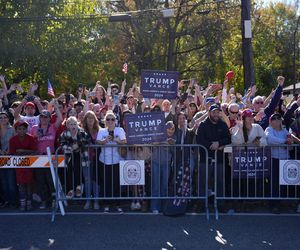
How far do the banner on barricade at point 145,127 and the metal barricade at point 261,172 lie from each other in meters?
1.16

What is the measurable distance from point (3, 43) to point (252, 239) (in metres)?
18.7

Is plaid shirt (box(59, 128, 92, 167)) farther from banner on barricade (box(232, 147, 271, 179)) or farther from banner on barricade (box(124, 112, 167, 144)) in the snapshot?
banner on barricade (box(232, 147, 271, 179))

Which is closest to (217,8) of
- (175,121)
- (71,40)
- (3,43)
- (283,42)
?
(71,40)

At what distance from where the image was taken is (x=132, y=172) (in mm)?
9211

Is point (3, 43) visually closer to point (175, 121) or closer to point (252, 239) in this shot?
point (175, 121)

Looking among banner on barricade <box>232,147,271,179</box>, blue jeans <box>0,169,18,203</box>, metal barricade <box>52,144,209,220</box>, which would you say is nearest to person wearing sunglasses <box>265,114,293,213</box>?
banner on barricade <box>232,147,271,179</box>

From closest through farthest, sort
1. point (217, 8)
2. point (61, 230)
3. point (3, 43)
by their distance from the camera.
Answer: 1. point (61, 230)
2. point (3, 43)
3. point (217, 8)

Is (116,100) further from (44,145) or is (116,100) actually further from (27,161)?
(27,161)

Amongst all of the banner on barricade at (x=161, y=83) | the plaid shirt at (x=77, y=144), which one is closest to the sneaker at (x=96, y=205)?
the plaid shirt at (x=77, y=144)

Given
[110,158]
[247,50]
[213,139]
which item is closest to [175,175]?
[213,139]

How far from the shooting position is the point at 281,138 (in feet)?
31.6

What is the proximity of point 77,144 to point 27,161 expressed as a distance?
3.34ft

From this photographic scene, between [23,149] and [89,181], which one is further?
[23,149]

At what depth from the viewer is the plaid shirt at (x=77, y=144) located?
9.41 metres
